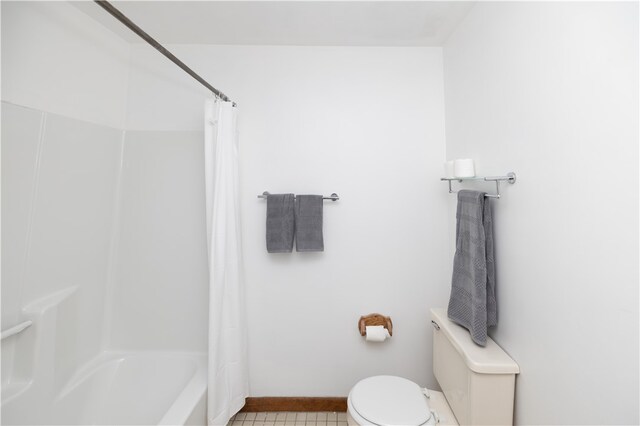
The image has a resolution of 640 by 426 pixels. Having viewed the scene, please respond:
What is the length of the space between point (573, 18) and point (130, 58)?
2.23m

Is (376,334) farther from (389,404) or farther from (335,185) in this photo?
(335,185)

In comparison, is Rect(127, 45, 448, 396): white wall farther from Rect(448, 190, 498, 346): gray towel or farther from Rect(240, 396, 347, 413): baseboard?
Rect(448, 190, 498, 346): gray towel

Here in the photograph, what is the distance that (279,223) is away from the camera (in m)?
1.60

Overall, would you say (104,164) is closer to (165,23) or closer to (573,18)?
(165,23)

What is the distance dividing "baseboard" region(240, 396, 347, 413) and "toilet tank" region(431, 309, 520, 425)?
0.75 m

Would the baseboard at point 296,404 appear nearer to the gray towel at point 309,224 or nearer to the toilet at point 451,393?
the toilet at point 451,393

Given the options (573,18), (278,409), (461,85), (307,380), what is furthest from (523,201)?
(278,409)

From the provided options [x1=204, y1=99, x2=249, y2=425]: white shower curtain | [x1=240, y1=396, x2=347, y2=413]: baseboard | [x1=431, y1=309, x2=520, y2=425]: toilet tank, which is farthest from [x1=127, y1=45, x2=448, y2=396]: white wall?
[x1=431, y1=309, x2=520, y2=425]: toilet tank

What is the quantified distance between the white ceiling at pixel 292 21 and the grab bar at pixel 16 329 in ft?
5.14

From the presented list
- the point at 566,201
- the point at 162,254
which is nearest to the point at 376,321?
the point at 566,201

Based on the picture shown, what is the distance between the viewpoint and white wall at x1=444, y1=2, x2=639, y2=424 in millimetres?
665

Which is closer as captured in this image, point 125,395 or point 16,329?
point 16,329

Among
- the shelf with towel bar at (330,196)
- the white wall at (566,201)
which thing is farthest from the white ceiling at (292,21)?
the shelf with towel bar at (330,196)

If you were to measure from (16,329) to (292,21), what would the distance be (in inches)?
76.7
